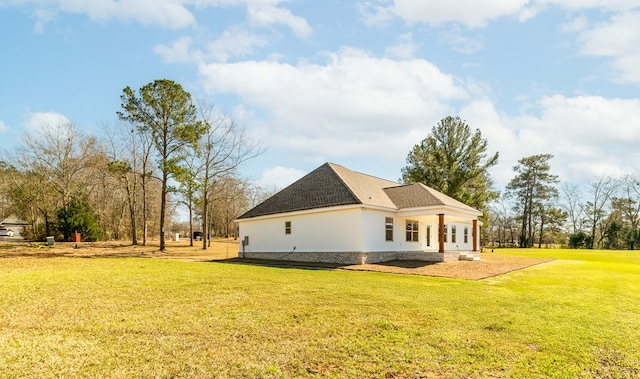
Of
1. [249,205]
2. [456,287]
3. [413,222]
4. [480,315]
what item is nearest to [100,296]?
[480,315]

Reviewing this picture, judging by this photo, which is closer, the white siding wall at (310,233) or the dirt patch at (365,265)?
the dirt patch at (365,265)

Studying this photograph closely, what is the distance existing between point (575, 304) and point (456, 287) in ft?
11.0

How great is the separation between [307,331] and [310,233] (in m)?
15.4

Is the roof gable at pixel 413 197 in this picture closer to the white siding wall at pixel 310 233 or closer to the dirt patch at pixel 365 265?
the dirt patch at pixel 365 265

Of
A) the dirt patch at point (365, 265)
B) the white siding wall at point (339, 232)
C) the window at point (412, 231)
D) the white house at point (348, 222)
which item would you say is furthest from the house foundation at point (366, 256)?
the window at point (412, 231)

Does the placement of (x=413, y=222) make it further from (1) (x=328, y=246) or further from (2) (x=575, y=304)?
(2) (x=575, y=304)

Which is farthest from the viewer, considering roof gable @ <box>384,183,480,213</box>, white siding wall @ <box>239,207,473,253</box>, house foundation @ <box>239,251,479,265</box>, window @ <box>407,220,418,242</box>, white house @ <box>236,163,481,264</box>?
window @ <box>407,220,418,242</box>

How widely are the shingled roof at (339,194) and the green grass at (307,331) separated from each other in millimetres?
10184

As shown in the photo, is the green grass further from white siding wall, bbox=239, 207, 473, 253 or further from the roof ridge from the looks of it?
the roof ridge

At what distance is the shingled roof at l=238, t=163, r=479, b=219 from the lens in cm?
2112

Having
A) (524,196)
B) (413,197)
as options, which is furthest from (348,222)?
(524,196)

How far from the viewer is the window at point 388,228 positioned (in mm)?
21345

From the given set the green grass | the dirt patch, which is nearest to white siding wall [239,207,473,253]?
the dirt patch

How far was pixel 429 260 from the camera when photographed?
2105cm
